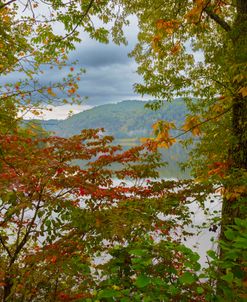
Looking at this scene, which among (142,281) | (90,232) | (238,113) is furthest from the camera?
(238,113)

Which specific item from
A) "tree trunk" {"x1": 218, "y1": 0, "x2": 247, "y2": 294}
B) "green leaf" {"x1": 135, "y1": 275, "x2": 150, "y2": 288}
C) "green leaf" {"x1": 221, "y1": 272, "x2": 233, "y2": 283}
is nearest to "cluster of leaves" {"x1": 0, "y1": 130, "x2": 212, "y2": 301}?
"green leaf" {"x1": 135, "y1": 275, "x2": 150, "y2": 288}

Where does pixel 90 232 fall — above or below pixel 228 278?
above

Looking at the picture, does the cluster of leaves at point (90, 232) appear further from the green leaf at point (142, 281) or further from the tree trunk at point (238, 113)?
the tree trunk at point (238, 113)

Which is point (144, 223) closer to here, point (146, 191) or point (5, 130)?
point (146, 191)

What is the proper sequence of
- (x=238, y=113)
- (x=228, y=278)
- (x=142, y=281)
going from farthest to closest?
(x=238, y=113) → (x=142, y=281) → (x=228, y=278)

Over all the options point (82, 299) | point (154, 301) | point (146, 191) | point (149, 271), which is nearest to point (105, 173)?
point (146, 191)

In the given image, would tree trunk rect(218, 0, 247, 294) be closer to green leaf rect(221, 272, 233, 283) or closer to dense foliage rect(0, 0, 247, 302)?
dense foliage rect(0, 0, 247, 302)

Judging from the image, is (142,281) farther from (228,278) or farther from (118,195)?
(118,195)

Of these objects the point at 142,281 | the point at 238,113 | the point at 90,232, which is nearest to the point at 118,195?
the point at 90,232

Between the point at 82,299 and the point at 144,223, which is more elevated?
the point at 144,223

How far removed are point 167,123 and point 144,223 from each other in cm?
263

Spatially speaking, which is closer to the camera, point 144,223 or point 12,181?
point 144,223

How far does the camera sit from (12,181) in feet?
14.5

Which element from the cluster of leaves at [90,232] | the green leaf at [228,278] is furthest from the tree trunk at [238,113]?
the green leaf at [228,278]
